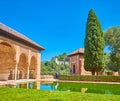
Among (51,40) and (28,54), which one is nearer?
(28,54)

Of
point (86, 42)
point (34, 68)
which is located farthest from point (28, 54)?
point (86, 42)

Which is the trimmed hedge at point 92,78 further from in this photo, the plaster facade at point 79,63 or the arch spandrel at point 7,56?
the plaster facade at point 79,63

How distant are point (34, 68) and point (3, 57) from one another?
692 cm

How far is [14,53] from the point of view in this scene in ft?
80.7

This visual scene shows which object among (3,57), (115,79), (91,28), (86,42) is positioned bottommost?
(115,79)

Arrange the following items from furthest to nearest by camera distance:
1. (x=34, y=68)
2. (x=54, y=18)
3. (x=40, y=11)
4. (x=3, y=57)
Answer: (x=54, y=18) < (x=40, y=11) < (x=34, y=68) < (x=3, y=57)

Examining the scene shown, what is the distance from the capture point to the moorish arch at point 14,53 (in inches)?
893

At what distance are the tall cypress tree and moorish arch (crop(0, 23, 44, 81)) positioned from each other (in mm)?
7360

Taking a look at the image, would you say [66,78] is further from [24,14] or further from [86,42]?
[24,14]

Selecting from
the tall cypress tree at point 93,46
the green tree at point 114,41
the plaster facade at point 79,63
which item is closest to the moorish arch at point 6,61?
the tall cypress tree at point 93,46

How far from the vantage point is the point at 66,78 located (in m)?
31.9

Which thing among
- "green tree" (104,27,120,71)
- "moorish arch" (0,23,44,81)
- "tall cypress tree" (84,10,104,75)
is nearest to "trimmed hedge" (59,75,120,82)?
"tall cypress tree" (84,10,104,75)

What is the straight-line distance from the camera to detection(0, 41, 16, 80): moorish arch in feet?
82.1

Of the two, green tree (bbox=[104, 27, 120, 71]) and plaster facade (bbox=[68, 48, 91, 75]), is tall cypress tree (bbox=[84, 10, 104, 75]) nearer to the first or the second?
green tree (bbox=[104, 27, 120, 71])
